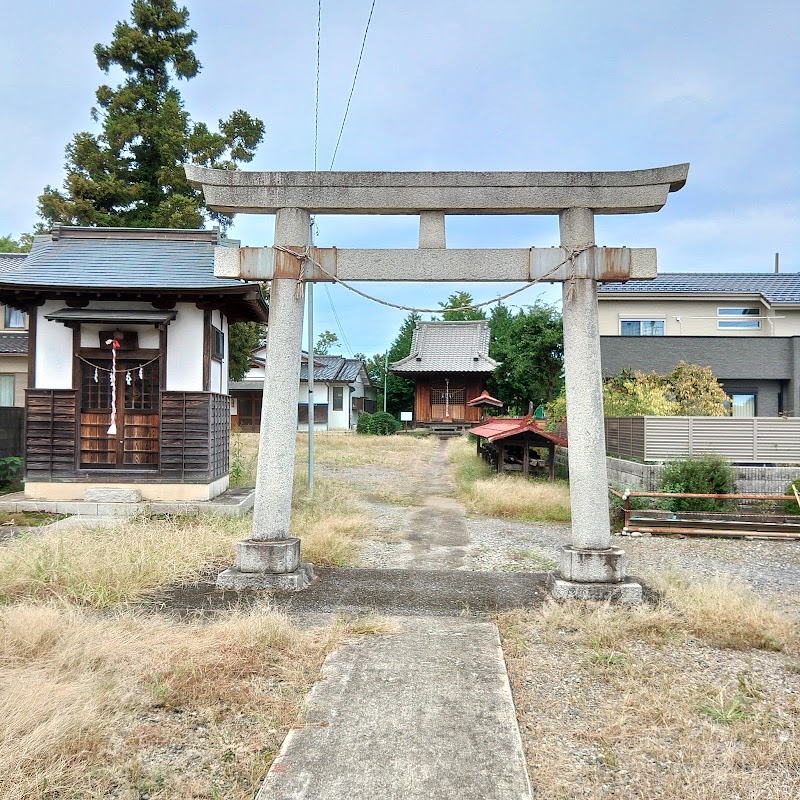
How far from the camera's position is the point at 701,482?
10.5 m

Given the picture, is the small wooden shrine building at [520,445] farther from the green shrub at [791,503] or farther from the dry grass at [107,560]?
the dry grass at [107,560]

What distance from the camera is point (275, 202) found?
6395mm

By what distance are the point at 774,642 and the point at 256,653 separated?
13.4ft

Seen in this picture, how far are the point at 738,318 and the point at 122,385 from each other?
62.2 ft

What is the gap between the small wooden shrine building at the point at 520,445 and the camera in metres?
14.2

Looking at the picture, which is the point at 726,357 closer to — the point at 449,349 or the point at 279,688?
the point at 279,688

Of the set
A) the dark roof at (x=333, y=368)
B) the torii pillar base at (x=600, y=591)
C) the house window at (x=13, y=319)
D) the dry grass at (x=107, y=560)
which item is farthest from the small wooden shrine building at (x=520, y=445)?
the dark roof at (x=333, y=368)

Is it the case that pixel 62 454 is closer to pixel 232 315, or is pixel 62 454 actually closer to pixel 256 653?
pixel 232 315

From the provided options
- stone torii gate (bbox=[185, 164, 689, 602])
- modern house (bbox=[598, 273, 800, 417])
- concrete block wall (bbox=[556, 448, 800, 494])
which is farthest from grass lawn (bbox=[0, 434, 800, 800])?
modern house (bbox=[598, 273, 800, 417])

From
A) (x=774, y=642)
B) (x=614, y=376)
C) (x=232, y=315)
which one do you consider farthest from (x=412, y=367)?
(x=774, y=642)

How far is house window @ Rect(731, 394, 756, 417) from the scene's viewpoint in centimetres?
1856

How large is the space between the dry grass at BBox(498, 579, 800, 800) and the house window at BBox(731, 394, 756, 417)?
14.7m

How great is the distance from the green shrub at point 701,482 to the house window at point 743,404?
30.1ft

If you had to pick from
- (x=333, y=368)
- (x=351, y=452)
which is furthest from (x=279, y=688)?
(x=333, y=368)
